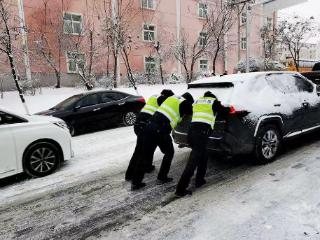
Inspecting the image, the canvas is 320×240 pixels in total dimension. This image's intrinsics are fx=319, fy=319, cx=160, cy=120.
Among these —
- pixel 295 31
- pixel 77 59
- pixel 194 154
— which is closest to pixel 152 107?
pixel 194 154

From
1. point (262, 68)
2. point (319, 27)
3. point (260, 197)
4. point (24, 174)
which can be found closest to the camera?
point (260, 197)

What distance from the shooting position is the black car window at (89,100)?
33.8 feet

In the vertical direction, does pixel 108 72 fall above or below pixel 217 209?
above

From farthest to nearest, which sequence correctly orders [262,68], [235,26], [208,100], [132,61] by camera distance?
[235,26] → [262,68] → [132,61] → [208,100]

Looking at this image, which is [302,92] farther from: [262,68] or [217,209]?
[262,68]

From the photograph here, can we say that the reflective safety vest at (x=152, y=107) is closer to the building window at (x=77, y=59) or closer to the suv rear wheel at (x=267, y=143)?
the suv rear wheel at (x=267, y=143)

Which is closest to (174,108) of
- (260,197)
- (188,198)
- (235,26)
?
(188,198)

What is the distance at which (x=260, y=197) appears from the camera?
174 inches

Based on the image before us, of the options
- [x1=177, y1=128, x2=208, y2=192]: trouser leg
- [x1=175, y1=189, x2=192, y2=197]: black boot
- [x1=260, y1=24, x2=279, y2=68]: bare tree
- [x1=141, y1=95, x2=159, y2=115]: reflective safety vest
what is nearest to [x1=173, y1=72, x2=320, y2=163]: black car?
[x1=177, y1=128, x2=208, y2=192]: trouser leg

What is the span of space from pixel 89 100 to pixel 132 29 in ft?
46.1

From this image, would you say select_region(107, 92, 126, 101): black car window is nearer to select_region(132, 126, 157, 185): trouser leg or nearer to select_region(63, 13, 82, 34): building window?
select_region(132, 126, 157, 185): trouser leg

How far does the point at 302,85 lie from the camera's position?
22.0 feet

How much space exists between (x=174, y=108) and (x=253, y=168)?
6.25 ft

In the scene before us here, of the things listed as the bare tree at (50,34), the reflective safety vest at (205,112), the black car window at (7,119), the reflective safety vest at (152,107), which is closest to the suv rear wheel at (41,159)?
the black car window at (7,119)
